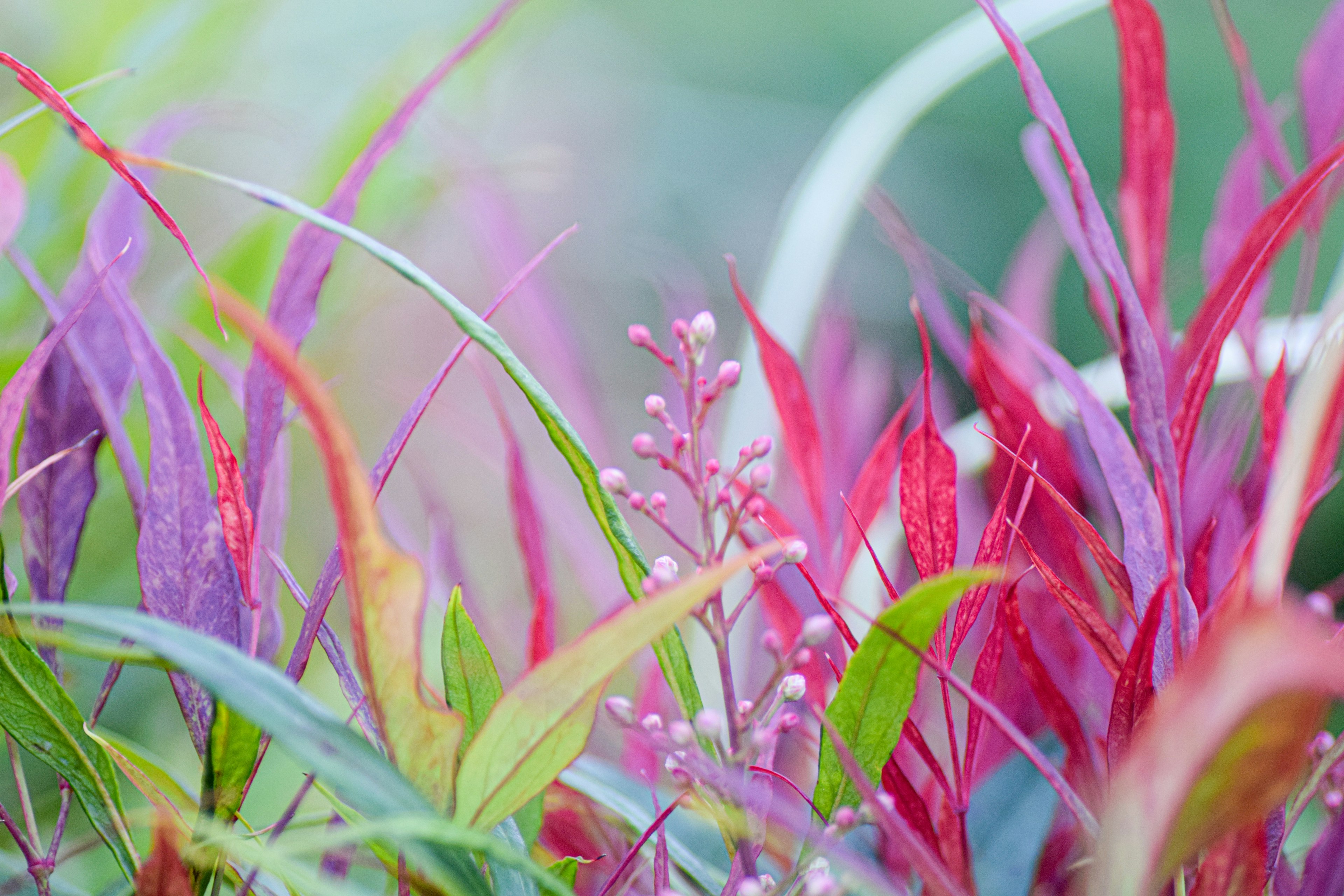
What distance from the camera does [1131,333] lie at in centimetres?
13

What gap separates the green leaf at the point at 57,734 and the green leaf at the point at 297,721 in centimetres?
2

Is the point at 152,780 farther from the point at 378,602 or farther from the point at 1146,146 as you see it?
the point at 1146,146

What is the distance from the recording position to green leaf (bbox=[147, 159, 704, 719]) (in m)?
0.11

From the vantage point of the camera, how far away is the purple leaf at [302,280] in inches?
5.3

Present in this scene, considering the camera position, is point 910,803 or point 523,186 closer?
point 910,803

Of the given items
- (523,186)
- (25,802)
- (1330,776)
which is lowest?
(25,802)

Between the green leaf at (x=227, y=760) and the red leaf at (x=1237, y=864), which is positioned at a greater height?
the red leaf at (x=1237, y=864)

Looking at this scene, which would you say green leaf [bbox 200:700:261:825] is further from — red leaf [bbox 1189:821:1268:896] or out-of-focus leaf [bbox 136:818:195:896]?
red leaf [bbox 1189:821:1268:896]

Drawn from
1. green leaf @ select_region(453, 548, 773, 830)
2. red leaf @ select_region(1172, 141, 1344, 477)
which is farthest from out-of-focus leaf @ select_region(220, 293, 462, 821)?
red leaf @ select_region(1172, 141, 1344, 477)

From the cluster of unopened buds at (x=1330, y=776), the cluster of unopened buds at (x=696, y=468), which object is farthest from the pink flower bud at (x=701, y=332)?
the cluster of unopened buds at (x=1330, y=776)

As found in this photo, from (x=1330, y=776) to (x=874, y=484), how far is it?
8cm

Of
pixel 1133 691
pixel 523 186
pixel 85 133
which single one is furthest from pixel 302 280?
pixel 523 186

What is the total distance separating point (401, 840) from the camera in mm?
99

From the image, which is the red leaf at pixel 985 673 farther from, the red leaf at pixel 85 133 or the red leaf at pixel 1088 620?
the red leaf at pixel 85 133
